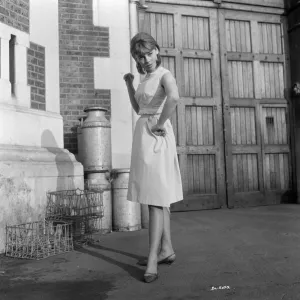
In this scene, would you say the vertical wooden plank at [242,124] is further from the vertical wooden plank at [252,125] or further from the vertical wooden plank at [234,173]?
the vertical wooden plank at [234,173]

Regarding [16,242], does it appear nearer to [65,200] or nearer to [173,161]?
[65,200]

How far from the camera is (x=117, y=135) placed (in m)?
5.49

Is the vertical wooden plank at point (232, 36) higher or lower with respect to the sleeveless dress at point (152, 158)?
higher

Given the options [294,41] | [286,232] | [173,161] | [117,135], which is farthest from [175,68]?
[173,161]

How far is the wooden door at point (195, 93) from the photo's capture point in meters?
6.24

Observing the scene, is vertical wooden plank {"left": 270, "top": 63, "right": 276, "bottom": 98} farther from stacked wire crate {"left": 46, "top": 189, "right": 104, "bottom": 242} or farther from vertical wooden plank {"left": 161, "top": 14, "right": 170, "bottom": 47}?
stacked wire crate {"left": 46, "top": 189, "right": 104, "bottom": 242}

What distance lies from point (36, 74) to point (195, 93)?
2.61 m

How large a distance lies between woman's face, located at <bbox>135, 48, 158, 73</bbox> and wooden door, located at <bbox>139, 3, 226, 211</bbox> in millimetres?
3208

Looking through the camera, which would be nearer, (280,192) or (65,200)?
(65,200)

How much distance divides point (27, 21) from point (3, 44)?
0.51m

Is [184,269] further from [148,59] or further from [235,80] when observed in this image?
[235,80]

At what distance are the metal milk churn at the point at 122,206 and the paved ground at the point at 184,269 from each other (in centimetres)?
22

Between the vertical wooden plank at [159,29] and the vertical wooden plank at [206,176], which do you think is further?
the vertical wooden plank at [206,176]

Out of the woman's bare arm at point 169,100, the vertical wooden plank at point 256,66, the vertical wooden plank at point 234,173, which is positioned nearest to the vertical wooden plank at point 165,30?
the vertical wooden plank at point 256,66
